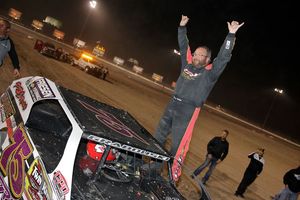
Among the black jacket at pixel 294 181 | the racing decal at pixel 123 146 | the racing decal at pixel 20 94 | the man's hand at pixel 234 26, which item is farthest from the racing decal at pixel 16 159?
the black jacket at pixel 294 181

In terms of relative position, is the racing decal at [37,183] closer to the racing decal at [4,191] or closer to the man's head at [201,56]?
the racing decal at [4,191]

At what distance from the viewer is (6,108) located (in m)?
4.86

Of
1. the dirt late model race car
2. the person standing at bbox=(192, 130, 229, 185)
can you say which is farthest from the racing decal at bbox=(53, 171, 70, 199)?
the person standing at bbox=(192, 130, 229, 185)

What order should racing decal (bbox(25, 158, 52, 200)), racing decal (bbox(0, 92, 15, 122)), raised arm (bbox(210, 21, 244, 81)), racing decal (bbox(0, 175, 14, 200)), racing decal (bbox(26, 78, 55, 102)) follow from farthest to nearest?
raised arm (bbox(210, 21, 244, 81)), racing decal (bbox(0, 92, 15, 122)), racing decal (bbox(26, 78, 55, 102)), racing decal (bbox(0, 175, 14, 200)), racing decal (bbox(25, 158, 52, 200))

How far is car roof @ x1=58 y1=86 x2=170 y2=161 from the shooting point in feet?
13.0

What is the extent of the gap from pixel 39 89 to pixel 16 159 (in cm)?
111

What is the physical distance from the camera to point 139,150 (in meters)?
4.26

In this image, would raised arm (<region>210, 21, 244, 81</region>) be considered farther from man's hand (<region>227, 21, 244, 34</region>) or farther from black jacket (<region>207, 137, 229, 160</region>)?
black jacket (<region>207, 137, 229, 160</region>)

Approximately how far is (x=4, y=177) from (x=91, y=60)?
21.6m

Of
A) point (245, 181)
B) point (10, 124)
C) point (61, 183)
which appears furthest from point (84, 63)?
point (61, 183)

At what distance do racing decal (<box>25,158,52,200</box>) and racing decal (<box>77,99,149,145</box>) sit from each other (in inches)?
39.5

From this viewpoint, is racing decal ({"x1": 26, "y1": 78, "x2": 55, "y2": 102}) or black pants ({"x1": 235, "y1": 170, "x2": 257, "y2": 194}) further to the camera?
black pants ({"x1": 235, "y1": 170, "x2": 257, "y2": 194})

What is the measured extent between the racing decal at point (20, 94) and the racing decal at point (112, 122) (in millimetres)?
741

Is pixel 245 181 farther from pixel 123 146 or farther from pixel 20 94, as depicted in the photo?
pixel 20 94
